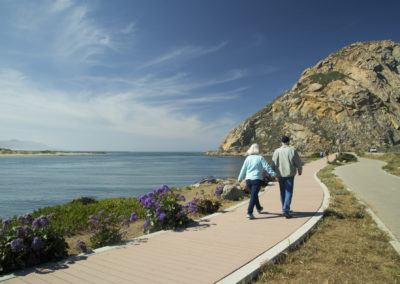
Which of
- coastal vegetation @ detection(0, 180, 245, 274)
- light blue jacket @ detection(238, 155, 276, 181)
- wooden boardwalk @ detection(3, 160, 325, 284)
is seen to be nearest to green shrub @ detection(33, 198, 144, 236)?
coastal vegetation @ detection(0, 180, 245, 274)

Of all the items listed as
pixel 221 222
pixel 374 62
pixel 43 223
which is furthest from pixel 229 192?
pixel 374 62

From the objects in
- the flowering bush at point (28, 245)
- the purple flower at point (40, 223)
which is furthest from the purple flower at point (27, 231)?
the purple flower at point (40, 223)

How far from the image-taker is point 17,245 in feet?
Answer: 17.1

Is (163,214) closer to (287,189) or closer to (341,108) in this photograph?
(287,189)

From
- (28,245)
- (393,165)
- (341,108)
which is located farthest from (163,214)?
(341,108)

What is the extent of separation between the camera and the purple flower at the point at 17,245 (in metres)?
5.21

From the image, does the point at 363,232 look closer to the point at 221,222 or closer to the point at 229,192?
the point at 221,222

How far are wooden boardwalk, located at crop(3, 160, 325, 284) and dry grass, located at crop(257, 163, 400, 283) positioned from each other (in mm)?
534

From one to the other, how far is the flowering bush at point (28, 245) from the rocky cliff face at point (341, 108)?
97775 millimetres

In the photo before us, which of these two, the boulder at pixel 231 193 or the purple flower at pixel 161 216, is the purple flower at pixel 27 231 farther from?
the boulder at pixel 231 193

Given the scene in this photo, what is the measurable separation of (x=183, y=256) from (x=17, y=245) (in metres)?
2.60

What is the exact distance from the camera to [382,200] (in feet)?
40.7

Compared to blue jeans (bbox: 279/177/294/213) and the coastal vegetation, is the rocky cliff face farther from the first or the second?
blue jeans (bbox: 279/177/294/213)

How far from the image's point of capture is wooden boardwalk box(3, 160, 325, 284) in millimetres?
4936
